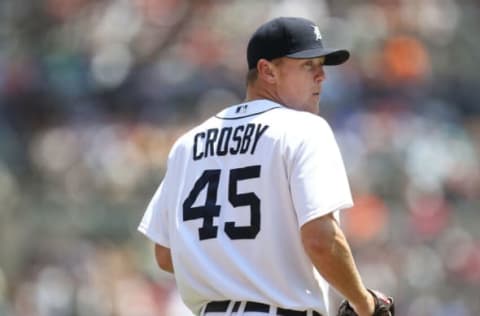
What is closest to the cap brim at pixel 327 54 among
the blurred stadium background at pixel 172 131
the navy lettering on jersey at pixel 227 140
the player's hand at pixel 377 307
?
the navy lettering on jersey at pixel 227 140

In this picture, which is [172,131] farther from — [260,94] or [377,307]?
[377,307]

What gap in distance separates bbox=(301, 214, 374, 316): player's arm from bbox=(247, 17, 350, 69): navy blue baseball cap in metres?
0.61

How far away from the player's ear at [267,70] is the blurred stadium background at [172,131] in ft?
22.4

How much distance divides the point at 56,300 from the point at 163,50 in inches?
129

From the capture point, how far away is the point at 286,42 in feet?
12.8

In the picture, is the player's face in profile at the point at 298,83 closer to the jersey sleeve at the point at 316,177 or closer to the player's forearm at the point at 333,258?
the jersey sleeve at the point at 316,177

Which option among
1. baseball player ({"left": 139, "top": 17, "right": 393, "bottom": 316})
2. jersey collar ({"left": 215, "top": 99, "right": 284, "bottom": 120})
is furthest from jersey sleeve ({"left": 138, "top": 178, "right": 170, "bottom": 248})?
jersey collar ({"left": 215, "top": 99, "right": 284, "bottom": 120})

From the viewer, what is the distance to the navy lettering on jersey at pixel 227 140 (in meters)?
3.78

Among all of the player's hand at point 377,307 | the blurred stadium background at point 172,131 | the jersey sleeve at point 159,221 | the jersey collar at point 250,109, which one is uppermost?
the jersey collar at point 250,109

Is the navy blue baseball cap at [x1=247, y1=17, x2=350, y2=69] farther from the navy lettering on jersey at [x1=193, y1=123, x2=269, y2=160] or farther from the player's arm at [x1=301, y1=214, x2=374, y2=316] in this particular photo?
the player's arm at [x1=301, y1=214, x2=374, y2=316]

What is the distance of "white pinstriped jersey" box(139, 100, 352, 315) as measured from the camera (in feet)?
11.9

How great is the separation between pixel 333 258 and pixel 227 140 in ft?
1.89

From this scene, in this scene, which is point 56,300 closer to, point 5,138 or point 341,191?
point 5,138

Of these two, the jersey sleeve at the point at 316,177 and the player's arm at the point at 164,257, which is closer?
the jersey sleeve at the point at 316,177
